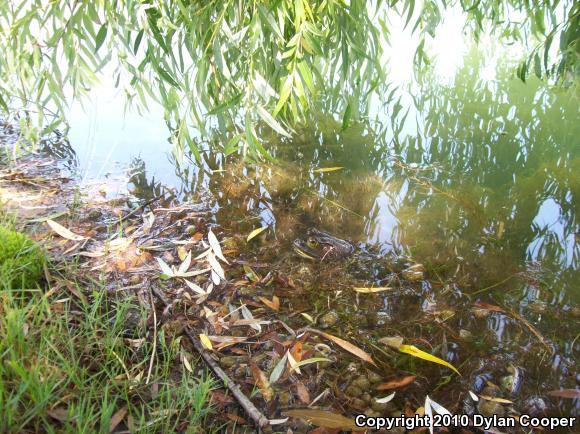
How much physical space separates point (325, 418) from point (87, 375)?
704mm

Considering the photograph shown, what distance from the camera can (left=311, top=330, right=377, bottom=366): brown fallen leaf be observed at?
61.8 inches

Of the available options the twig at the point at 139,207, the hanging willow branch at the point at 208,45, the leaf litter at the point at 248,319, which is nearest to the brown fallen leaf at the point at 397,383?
the leaf litter at the point at 248,319

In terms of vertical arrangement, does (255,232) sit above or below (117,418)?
above

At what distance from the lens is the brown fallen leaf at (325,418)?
133 centimetres

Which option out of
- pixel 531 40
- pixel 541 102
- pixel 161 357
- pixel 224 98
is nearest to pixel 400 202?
pixel 224 98

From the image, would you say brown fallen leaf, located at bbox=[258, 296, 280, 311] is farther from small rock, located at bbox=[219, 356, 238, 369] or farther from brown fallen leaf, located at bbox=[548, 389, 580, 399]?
brown fallen leaf, located at bbox=[548, 389, 580, 399]

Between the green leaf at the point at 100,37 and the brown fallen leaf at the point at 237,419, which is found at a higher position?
the green leaf at the point at 100,37

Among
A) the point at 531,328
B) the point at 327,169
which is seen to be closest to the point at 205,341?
the point at 531,328

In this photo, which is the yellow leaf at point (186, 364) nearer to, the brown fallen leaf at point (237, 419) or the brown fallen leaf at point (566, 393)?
the brown fallen leaf at point (237, 419)

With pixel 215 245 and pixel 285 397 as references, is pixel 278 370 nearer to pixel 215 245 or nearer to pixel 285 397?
pixel 285 397

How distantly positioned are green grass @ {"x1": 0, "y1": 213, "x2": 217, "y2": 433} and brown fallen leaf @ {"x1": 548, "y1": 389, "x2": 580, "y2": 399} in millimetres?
1043

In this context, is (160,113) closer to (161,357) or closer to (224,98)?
(224,98)

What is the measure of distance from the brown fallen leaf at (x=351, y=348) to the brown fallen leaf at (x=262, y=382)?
275 millimetres

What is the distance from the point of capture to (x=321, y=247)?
215 cm
